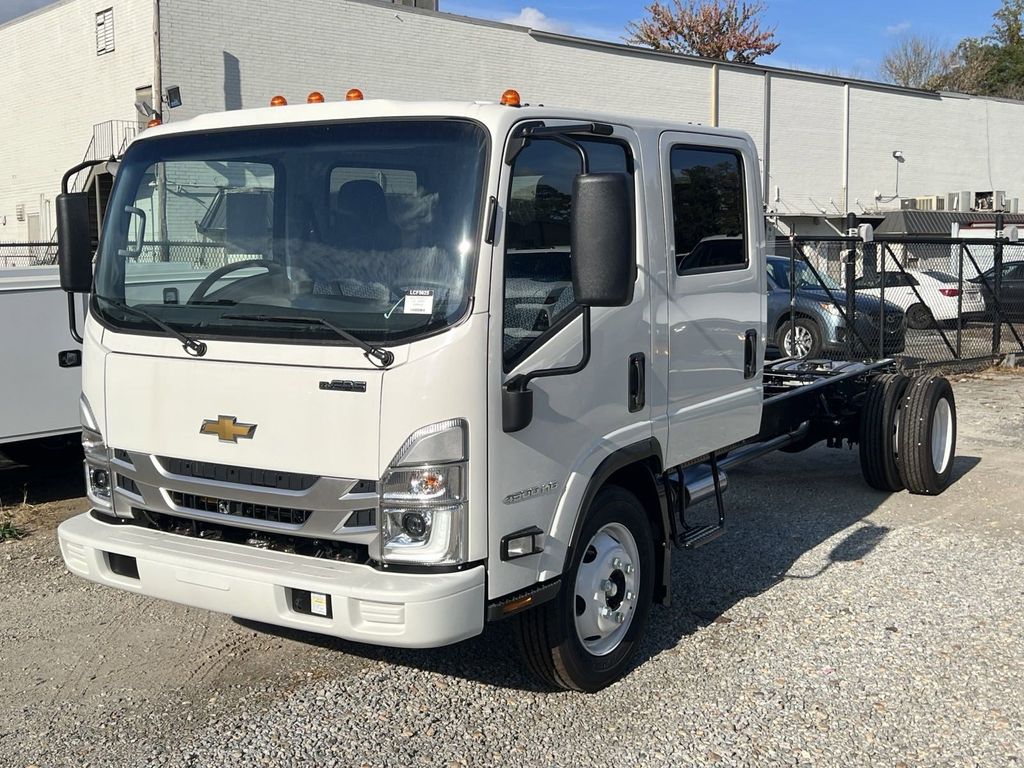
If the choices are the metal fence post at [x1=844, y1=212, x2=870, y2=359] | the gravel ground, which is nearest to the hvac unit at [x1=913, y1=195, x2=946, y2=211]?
the metal fence post at [x1=844, y1=212, x2=870, y2=359]

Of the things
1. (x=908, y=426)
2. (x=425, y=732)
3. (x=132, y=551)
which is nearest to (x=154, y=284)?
(x=132, y=551)

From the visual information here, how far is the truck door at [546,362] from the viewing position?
394 centimetres

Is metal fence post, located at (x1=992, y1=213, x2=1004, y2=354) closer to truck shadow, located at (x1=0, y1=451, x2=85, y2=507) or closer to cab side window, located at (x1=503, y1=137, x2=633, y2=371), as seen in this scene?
truck shadow, located at (x1=0, y1=451, x2=85, y2=507)

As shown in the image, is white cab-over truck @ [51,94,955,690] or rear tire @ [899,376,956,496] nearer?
white cab-over truck @ [51,94,955,690]

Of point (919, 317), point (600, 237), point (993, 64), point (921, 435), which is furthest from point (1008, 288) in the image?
point (993, 64)

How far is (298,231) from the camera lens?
4.23m

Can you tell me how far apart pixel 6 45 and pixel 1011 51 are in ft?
178

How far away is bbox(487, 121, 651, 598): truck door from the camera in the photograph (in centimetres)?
394

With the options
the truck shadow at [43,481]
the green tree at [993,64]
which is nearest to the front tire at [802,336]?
the truck shadow at [43,481]

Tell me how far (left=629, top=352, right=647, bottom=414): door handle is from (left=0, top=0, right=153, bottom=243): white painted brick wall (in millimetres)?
21210

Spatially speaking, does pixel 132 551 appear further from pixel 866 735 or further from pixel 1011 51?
pixel 1011 51

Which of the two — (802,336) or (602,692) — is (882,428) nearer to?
(602,692)

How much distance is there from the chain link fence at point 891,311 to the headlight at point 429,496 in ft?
34.1

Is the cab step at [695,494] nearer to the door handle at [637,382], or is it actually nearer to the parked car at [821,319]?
the door handle at [637,382]
